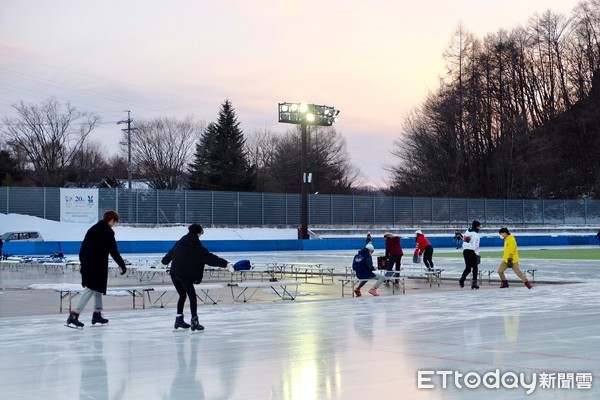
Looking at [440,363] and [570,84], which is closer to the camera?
[440,363]

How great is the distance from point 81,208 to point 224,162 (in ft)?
93.4

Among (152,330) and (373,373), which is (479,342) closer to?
(373,373)

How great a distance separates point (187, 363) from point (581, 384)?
14.6 ft

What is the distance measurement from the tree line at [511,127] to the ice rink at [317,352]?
69544 millimetres

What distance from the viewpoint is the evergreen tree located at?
81.1 meters

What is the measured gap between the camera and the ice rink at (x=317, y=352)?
27.1 feet

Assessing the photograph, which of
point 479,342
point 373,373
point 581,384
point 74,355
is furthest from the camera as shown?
point 479,342

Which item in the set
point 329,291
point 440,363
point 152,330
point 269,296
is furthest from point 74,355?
point 329,291

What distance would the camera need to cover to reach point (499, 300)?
18312 mm

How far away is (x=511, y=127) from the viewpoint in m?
85.8

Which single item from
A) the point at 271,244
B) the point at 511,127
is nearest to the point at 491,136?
the point at 511,127

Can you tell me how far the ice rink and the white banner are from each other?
3635 centimetres

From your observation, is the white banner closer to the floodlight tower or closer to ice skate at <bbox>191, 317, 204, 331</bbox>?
the floodlight tower

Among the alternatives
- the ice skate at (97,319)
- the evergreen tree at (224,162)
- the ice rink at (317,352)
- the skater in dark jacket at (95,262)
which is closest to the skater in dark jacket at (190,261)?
the ice rink at (317,352)
